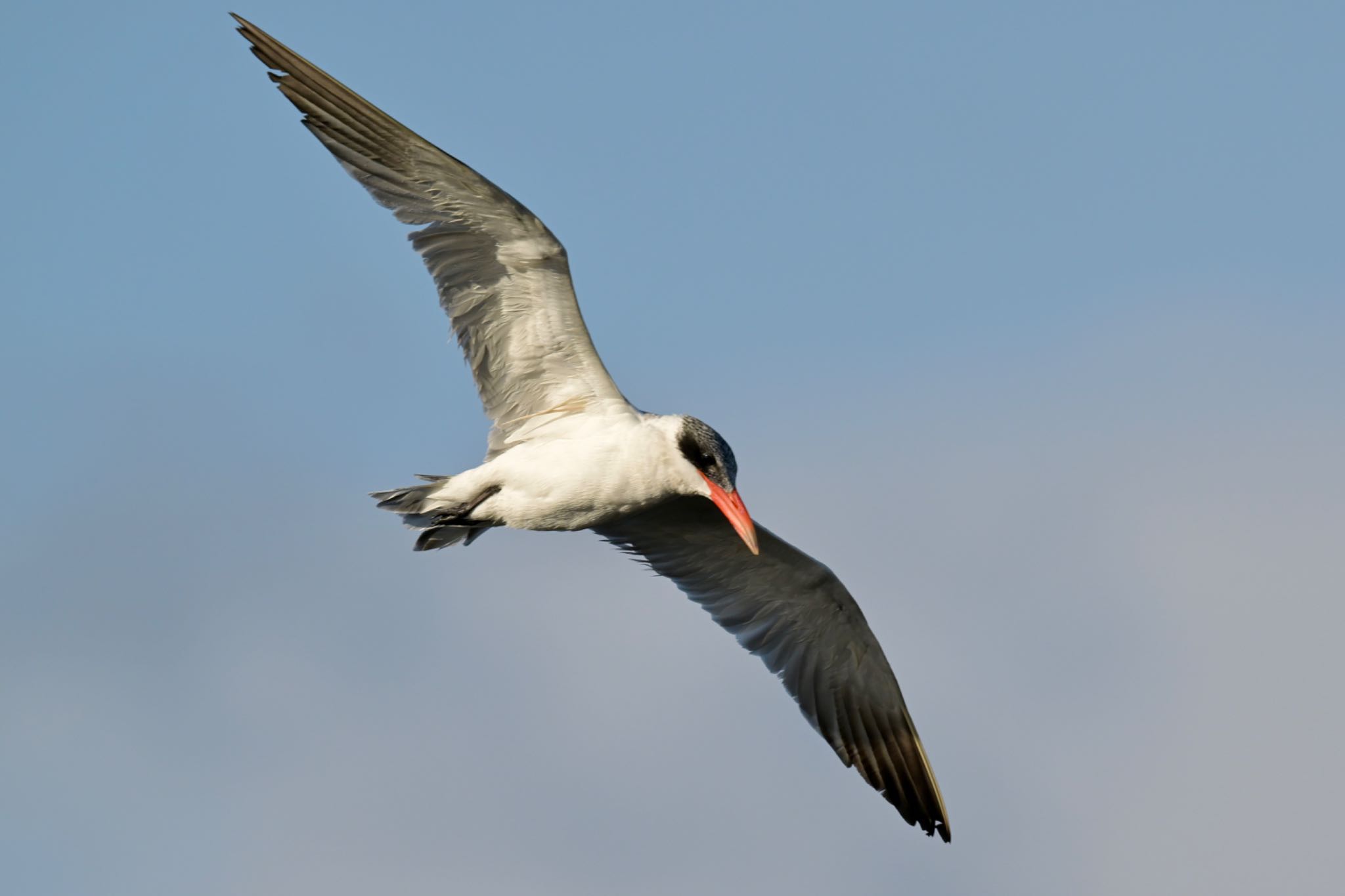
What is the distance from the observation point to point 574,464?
1184 centimetres

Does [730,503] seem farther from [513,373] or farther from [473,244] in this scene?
[473,244]

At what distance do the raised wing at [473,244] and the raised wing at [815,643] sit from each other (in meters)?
2.21

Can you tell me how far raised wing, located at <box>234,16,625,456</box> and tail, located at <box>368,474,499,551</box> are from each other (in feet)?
3.08

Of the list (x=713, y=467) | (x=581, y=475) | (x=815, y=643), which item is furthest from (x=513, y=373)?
(x=815, y=643)

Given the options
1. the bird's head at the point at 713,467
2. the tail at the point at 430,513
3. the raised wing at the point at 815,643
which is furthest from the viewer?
the raised wing at the point at 815,643

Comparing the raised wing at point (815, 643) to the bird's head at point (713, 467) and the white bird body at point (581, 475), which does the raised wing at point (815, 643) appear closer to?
the white bird body at point (581, 475)

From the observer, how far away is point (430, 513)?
41.2 feet

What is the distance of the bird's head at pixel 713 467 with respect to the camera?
1155cm

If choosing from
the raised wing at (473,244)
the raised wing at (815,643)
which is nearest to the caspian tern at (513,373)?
the raised wing at (473,244)

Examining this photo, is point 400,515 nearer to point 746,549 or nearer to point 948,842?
point 746,549

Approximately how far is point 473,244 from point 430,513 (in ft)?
7.46

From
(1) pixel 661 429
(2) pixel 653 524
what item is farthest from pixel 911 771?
(1) pixel 661 429

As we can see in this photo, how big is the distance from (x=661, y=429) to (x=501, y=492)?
143 centimetres

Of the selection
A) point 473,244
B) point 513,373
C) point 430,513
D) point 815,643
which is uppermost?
point 473,244
